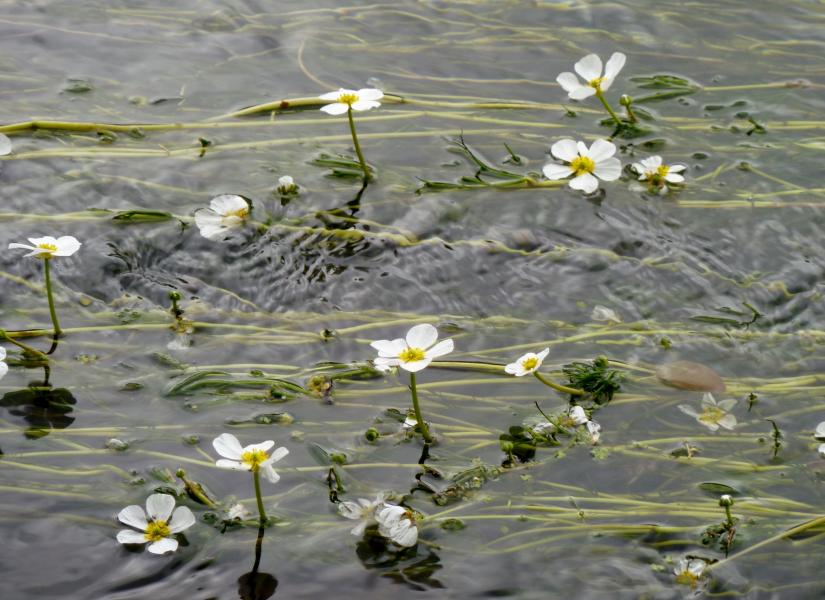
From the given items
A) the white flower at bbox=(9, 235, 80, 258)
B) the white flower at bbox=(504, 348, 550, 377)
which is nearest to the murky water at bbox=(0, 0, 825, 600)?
the white flower at bbox=(504, 348, 550, 377)

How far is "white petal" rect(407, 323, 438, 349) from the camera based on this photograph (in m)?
2.38

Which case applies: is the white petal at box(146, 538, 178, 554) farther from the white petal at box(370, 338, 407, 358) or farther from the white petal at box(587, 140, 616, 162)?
the white petal at box(587, 140, 616, 162)

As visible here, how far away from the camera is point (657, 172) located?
3273mm

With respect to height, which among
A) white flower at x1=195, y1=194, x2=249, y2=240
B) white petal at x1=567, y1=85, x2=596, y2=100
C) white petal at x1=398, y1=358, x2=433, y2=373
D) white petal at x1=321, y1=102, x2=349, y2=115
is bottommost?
white flower at x1=195, y1=194, x2=249, y2=240

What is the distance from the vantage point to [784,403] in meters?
2.56

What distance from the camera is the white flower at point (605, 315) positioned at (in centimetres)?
283

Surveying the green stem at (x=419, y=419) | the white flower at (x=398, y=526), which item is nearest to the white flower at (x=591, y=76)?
the green stem at (x=419, y=419)

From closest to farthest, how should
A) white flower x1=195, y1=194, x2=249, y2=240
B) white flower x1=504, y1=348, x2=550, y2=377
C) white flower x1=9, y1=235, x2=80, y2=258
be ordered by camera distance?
white flower x1=504, y1=348, x2=550, y2=377, white flower x1=9, y1=235, x2=80, y2=258, white flower x1=195, y1=194, x2=249, y2=240

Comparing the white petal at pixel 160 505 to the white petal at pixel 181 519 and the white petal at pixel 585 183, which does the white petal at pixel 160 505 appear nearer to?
the white petal at pixel 181 519

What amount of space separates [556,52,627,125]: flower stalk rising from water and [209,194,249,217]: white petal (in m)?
1.16

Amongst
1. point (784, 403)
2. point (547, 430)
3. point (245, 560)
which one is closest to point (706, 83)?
point (784, 403)

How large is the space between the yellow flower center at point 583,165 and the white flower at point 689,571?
1418 mm

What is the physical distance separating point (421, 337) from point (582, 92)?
4.71 ft

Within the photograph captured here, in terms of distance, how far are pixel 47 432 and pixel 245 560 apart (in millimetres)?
629
